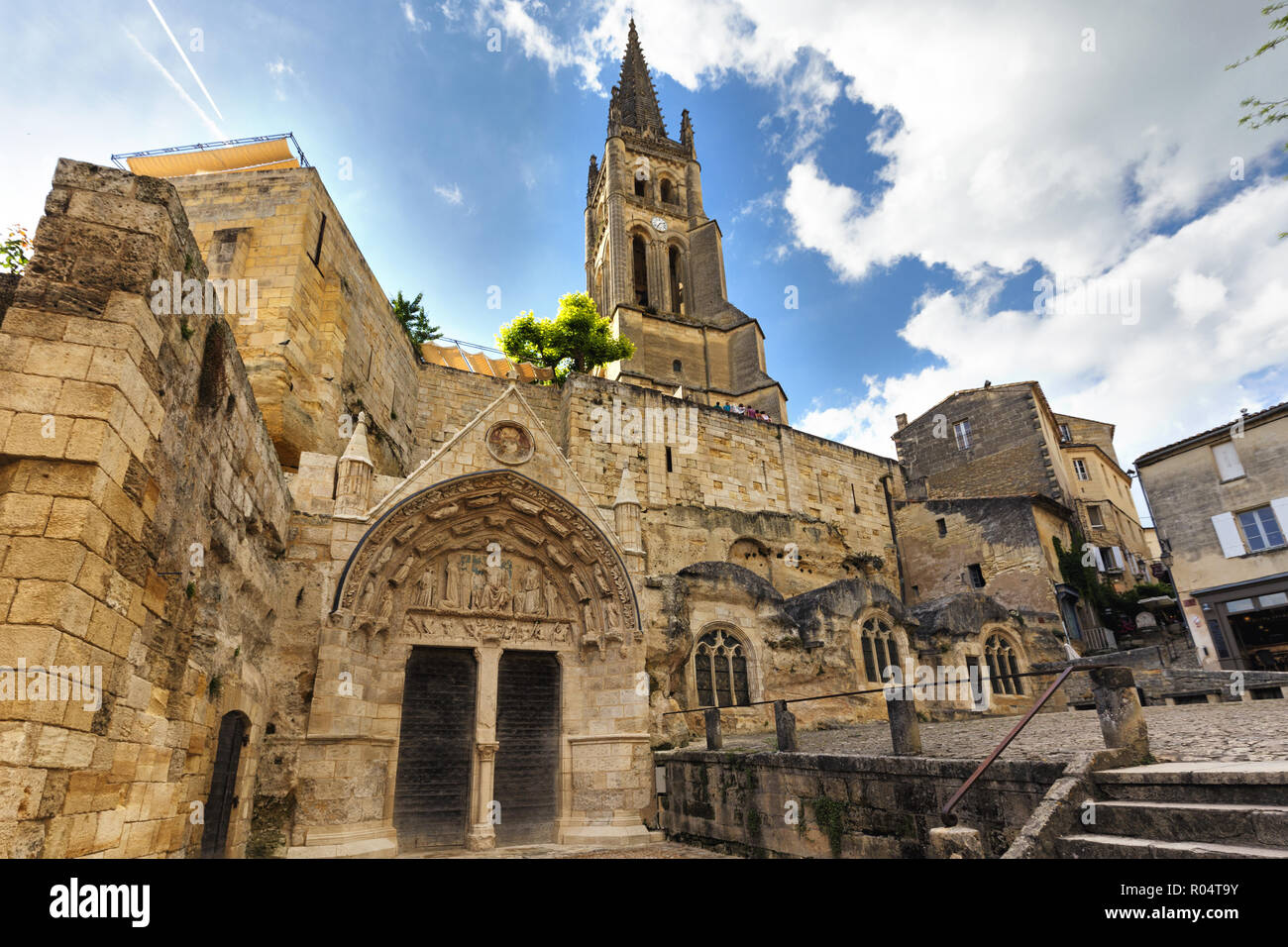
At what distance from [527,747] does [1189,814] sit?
9.11 meters

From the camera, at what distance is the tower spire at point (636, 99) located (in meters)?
47.6

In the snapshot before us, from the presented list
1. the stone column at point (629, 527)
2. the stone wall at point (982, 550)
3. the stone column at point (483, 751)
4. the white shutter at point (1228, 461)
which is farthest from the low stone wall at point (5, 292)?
the white shutter at point (1228, 461)

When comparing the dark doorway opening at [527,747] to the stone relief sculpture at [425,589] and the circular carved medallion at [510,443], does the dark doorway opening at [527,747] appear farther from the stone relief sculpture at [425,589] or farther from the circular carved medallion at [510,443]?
the circular carved medallion at [510,443]

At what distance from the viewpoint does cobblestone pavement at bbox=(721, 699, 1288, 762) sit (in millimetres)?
5910

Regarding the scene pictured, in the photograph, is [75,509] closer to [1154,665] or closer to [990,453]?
[1154,665]

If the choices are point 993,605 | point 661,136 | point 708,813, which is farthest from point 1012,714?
point 661,136

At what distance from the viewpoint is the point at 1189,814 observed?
408 cm

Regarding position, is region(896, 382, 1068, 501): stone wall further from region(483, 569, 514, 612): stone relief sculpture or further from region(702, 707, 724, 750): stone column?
region(483, 569, 514, 612): stone relief sculpture

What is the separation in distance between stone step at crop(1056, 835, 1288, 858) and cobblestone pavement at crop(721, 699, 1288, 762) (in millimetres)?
1306

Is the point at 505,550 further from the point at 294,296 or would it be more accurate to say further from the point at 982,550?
the point at 982,550

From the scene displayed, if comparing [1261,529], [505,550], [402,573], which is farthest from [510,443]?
[1261,529]

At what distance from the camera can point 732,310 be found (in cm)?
3809

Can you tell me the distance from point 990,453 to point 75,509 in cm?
3057

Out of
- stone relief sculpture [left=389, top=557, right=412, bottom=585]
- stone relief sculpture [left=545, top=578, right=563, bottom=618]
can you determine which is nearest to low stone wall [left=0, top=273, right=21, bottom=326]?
stone relief sculpture [left=389, top=557, right=412, bottom=585]
